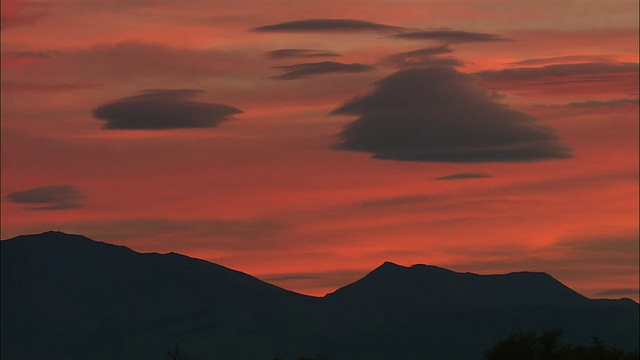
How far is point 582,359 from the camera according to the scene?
19938 cm

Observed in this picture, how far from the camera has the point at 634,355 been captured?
195000mm

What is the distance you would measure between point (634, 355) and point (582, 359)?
794 centimetres
